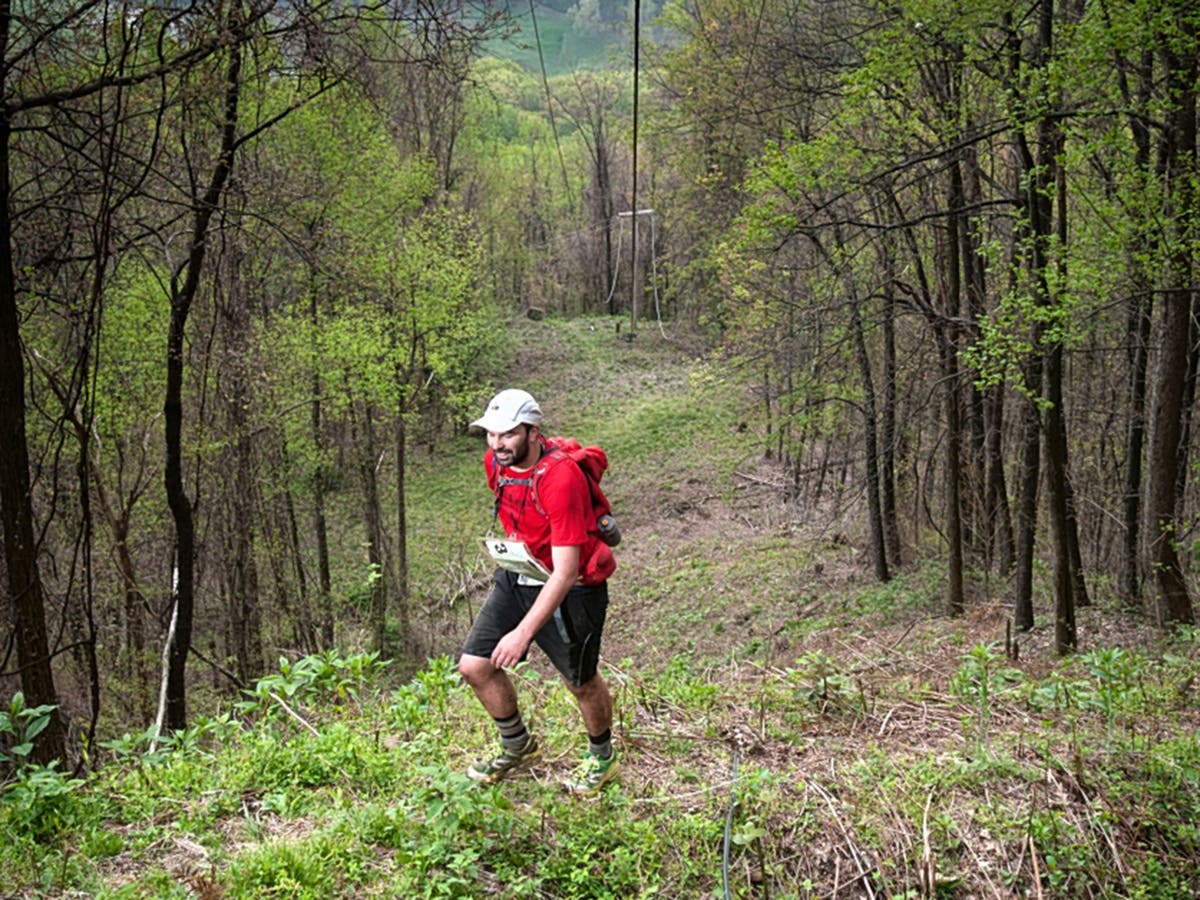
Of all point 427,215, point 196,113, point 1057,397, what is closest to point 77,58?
point 196,113

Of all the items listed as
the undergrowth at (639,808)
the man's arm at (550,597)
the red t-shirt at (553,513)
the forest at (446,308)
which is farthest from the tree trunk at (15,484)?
the man's arm at (550,597)

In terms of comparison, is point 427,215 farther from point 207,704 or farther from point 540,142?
point 540,142

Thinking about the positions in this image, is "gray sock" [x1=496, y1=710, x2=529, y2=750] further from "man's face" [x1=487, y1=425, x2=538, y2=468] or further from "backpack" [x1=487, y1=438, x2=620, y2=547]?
"man's face" [x1=487, y1=425, x2=538, y2=468]

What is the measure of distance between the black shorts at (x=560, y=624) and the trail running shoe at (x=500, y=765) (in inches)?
21.4

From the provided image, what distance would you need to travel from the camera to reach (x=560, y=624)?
3768mm

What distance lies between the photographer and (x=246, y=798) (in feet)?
13.6

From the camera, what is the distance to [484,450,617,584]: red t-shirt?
142 inches

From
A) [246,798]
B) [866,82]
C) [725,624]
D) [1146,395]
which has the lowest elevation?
[725,624]

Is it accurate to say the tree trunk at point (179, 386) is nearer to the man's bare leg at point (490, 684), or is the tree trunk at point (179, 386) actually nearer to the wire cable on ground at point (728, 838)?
the man's bare leg at point (490, 684)

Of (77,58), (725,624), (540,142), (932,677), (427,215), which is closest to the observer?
(77,58)

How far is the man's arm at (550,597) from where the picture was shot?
3572mm

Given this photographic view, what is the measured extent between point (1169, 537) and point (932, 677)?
11.5ft

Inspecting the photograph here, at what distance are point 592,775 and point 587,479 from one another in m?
1.37

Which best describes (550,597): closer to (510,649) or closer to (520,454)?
(510,649)
